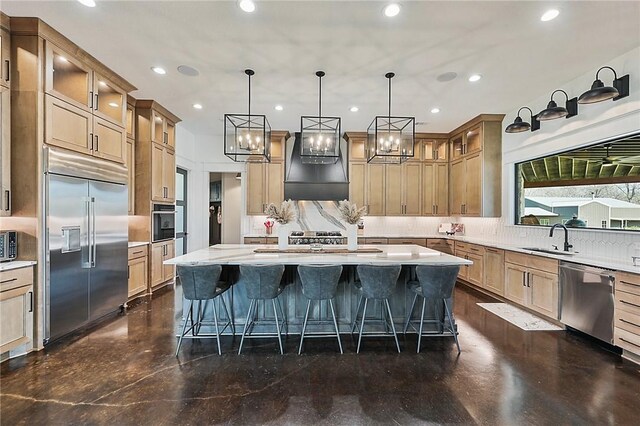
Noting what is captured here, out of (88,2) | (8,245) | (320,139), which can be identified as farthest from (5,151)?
(320,139)

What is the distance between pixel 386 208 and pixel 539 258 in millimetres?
3194

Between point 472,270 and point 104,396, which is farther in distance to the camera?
point 472,270

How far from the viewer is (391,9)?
2.58 meters

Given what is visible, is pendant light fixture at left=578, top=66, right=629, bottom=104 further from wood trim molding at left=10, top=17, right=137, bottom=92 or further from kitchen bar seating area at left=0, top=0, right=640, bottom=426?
wood trim molding at left=10, top=17, right=137, bottom=92

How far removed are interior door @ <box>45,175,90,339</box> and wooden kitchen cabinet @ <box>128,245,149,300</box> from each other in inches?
38.6

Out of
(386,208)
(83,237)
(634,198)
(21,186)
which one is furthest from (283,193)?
(634,198)

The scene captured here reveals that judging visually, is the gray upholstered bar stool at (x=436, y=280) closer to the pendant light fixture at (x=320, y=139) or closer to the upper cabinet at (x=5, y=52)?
the pendant light fixture at (x=320, y=139)

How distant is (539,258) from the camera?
12.9 feet

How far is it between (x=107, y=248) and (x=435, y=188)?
608 cm

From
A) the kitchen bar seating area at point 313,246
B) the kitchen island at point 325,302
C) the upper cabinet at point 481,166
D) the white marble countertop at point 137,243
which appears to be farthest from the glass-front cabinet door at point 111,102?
the upper cabinet at point 481,166

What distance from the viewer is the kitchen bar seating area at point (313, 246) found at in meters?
2.42

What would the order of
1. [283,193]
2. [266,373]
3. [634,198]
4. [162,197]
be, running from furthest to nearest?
1. [283,193]
2. [162,197]
3. [634,198]
4. [266,373]

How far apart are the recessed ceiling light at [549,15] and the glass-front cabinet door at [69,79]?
4.66 m

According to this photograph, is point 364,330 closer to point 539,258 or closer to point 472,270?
point 539,258
